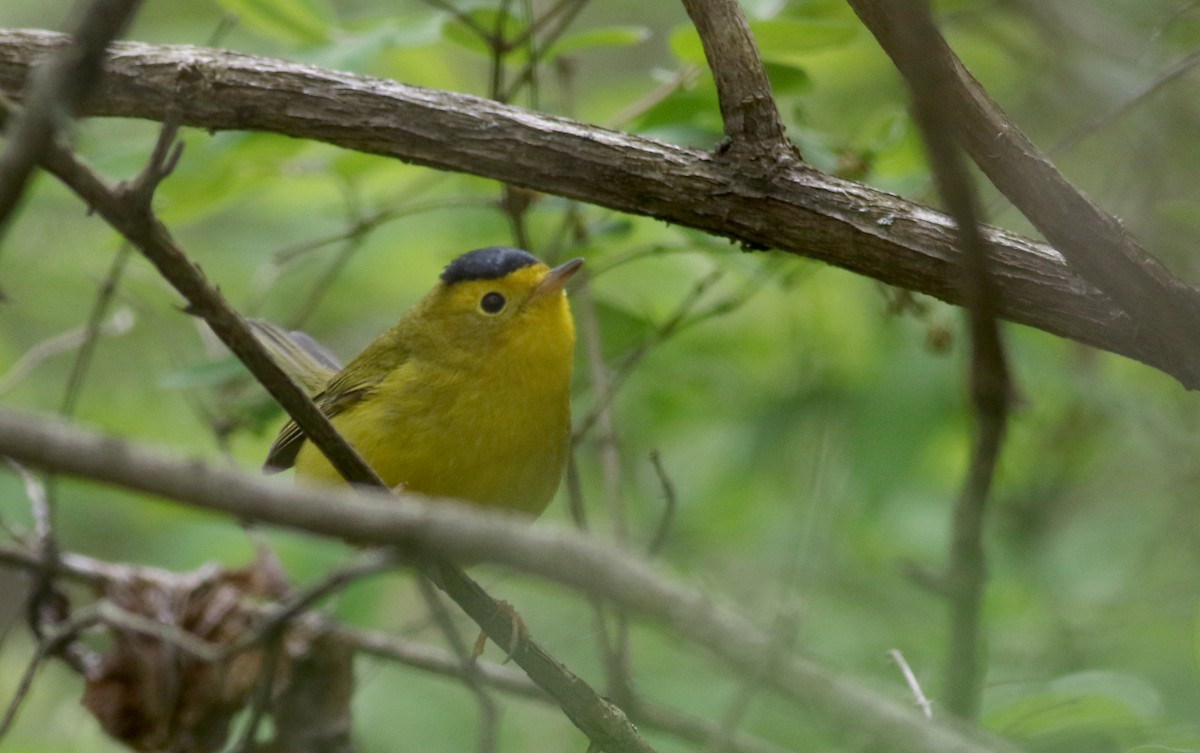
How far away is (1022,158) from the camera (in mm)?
2508

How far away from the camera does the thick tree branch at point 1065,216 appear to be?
2490 mm

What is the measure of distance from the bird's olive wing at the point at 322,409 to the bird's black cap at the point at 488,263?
504 millimetres

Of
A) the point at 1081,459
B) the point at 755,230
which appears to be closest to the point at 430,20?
the point at 755,230

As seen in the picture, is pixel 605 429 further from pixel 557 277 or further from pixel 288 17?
pixel 288 17

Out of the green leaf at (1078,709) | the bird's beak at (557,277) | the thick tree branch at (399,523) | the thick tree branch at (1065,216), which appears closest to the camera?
the thick tree branch at (399,523)

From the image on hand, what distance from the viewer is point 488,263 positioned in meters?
4.32

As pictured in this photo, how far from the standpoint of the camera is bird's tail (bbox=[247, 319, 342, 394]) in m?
5.00

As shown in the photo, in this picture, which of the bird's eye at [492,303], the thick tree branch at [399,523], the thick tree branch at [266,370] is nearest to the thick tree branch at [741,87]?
the thick tree branch at [266,370]

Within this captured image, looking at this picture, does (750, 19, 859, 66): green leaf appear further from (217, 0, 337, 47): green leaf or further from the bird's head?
(217, 0, 337, 47): green leaf

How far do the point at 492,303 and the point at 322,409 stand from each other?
0.71 m

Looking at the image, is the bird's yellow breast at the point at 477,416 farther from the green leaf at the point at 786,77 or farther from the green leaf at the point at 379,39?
the green leaf at the point at 786,77

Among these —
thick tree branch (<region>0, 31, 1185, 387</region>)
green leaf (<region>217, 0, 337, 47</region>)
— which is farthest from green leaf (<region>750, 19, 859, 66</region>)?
green leaf (<region>217, 0, 337, 47</region>)

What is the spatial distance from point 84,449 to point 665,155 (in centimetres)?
198

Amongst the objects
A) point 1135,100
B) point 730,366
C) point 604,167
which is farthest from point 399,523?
point 730,366
